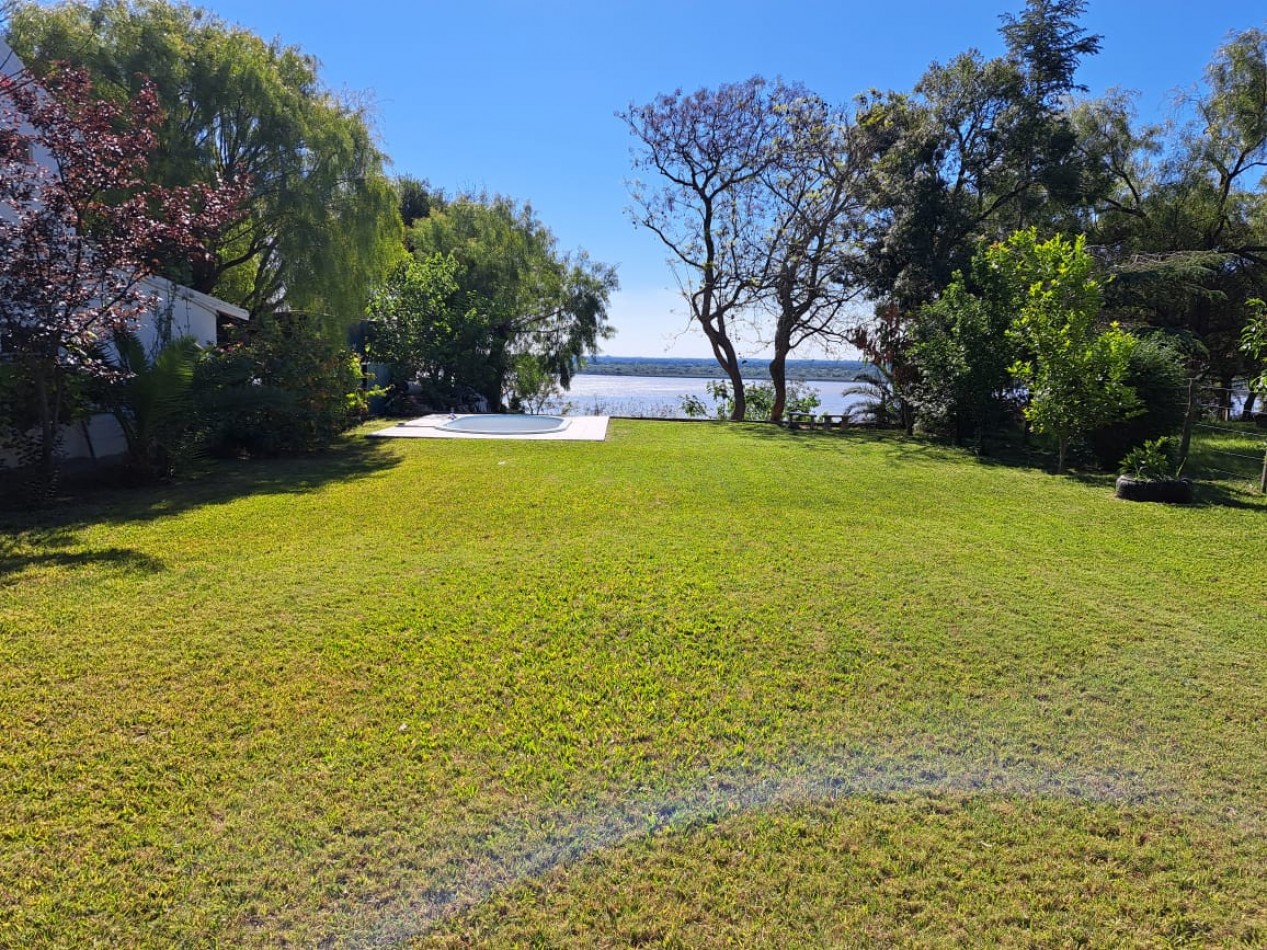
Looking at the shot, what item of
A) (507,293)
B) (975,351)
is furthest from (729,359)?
(975,351)

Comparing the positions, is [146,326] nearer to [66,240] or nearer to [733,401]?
[66,240]

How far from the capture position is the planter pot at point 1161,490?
709 centimetres

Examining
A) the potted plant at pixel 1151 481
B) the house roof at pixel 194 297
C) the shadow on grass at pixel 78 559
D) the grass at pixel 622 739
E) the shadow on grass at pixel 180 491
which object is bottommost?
the grass at pixel 622 739

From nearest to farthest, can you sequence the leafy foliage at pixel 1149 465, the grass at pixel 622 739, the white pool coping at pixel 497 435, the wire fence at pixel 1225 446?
the grass at pixel 622 739 → the leafy foliage at pixel 1149 465 → the wire fence at pixel 1225 446 → the white pool coping at pixel 497 435

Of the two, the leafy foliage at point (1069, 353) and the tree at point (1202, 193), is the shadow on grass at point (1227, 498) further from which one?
the tree at point (1202, 193)

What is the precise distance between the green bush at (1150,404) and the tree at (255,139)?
12.7 metres

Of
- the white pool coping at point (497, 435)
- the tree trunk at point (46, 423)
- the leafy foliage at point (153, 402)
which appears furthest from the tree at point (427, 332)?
the tree trunk at point (46, 423)

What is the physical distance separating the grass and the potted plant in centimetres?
193

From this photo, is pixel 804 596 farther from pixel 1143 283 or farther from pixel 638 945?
pixel 1143 283

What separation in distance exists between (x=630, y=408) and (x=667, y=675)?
1683cm

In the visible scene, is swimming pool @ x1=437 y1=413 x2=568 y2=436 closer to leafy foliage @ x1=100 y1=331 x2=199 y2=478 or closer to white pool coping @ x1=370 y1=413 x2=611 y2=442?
white pool coping @ x1=370 y1=413 x2=611 y2=442

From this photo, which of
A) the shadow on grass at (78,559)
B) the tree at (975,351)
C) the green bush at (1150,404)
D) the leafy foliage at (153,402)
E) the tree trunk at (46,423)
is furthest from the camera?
the tree at (975,351)

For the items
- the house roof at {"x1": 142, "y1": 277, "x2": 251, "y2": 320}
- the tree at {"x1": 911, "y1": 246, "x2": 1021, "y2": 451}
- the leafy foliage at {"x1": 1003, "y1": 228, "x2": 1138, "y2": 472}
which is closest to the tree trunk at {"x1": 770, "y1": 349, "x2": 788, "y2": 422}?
the tree at {"x1": 911, "y1": 246, "x2": 1021, "y2": 451}

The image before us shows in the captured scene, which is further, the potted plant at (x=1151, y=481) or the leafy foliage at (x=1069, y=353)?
the leafy foliage at (x=1069, y=353)
